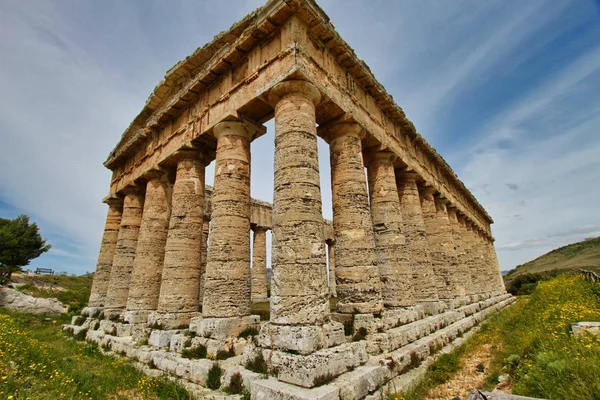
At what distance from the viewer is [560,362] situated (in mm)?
4195

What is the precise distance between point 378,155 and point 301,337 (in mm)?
7981

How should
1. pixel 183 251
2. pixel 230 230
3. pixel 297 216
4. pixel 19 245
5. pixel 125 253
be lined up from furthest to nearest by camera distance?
1. pixel 19 245
2. pixel 125 253
3. pixel 183 251
4. pixel 230 230
5. pixel 297 216

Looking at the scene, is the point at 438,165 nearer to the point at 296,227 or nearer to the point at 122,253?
the point at 296,227

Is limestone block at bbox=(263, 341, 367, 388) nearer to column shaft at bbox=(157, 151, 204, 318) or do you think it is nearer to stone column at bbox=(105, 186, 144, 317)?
column shaft at bbox=(157, 151, 204, 318)

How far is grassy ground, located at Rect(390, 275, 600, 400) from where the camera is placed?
3.79 meters

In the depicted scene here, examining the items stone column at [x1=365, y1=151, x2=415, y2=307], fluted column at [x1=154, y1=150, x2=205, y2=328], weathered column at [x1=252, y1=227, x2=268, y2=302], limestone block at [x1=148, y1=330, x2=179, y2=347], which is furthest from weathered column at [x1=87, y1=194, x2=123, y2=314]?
stone column at [x1=365, y1=151, x2=415, y2=307]

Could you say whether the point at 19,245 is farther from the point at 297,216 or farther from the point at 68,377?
the point at 297,216

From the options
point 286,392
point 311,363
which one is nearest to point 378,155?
point 311,363

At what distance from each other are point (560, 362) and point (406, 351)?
3266 mm

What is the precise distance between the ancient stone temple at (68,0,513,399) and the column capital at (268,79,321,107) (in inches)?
1.2


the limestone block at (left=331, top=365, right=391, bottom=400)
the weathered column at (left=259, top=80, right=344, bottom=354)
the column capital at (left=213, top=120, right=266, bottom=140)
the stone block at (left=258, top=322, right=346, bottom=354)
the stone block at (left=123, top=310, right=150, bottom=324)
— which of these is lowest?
the limestone block at (left=331, top=365, right=391, bottom=400)

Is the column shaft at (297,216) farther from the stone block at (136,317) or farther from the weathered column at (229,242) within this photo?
the stone block at (136,317)

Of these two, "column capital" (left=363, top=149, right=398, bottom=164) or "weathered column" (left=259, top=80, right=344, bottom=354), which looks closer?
"weathered column" (left=259, top=80, right=344, bottom=354)

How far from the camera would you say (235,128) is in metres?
9.21
